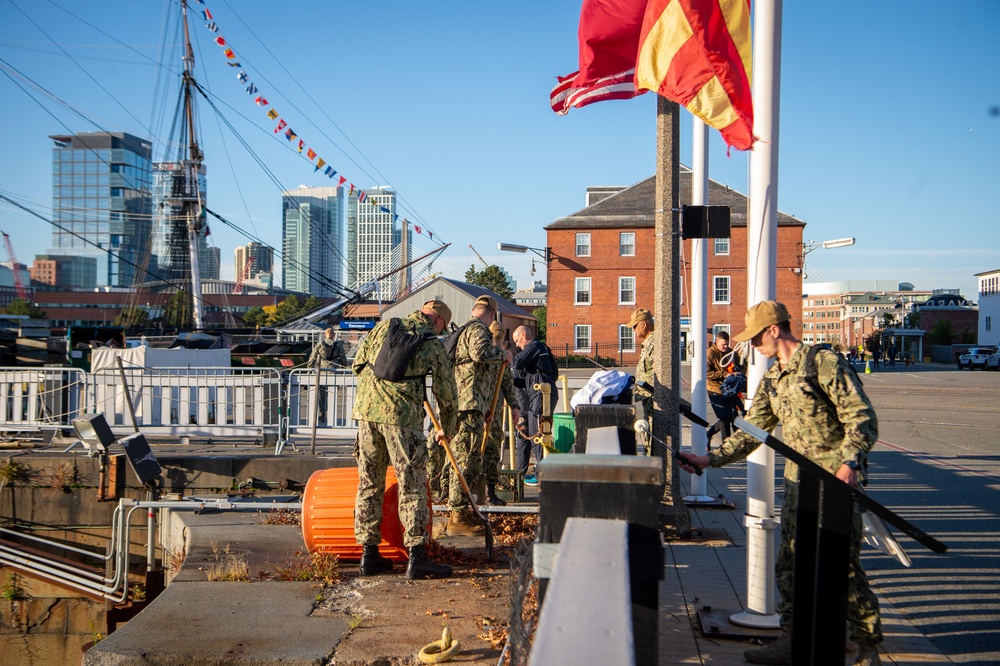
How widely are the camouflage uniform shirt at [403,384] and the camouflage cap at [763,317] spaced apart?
8.66 ft

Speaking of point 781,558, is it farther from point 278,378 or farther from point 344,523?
point 278,378

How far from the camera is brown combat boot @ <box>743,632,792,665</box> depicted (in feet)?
15.2

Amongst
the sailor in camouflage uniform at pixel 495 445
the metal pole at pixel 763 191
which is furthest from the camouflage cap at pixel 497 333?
the metal pole at pixel 763 191

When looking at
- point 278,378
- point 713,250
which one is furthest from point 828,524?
point 713,250

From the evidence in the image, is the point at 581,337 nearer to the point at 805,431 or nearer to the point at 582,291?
the point at 582,291

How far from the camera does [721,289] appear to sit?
54219mm

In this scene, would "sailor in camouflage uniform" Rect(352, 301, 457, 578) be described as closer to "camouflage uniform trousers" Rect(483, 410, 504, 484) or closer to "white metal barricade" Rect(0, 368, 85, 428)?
"camouflage uniform trousers" Rect(483, 410, 504, 484)

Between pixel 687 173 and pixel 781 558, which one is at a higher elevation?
pixel 687 173

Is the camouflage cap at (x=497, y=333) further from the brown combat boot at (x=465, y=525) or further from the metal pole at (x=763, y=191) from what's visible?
the metal pole at (x=763, y=191)

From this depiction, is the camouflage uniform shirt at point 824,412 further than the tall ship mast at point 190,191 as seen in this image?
No

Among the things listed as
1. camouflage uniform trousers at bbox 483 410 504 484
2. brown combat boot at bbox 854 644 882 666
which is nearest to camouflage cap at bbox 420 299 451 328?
camouflage uniform trousers at bbox 483 410 504 484

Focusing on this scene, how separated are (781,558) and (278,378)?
405 inches

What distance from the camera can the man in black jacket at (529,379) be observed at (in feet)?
36.5

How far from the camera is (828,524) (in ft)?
12.3
